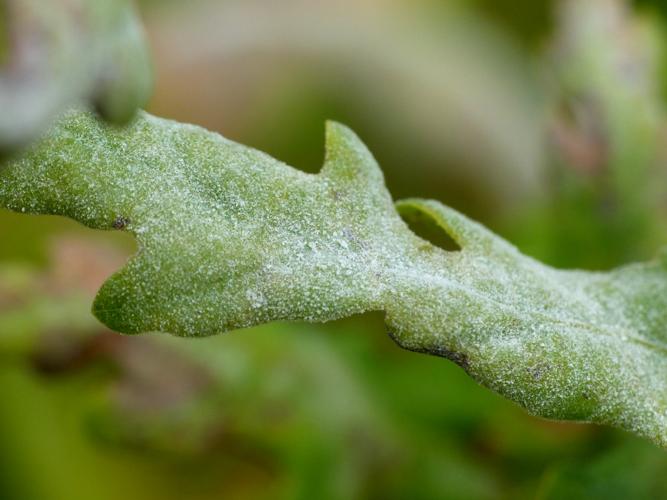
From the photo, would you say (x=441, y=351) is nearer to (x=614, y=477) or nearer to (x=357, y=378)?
(x=614, y=477)

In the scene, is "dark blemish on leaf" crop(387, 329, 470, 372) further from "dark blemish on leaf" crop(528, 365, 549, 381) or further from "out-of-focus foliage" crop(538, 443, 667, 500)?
"out-of-focus foliage" crop(538, 443, 667, 500)

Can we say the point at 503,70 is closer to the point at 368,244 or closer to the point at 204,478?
the point at 204,478

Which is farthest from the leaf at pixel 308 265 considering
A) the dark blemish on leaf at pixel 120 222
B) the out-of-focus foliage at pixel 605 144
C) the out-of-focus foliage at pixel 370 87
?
the out-of-focus foliage at pixel 370 87

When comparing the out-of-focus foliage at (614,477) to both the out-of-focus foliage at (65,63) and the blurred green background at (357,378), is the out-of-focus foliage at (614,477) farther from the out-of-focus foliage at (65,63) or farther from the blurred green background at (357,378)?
the out-of-focus foliage at (65,63)

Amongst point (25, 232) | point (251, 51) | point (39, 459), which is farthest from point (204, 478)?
point (251, 51)

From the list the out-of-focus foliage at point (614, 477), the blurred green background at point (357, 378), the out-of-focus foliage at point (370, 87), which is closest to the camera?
the out-of-focus foliage at point (614, 477)

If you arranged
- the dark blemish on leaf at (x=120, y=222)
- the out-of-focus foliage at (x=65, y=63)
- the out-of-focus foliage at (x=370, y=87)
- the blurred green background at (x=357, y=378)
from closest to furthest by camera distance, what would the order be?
the out-of-focus foliage at (x=65, y=63), the dark blemish on leaf at (x=120, y=222), the blurred green background at (x=357, y=378), the out-of-focus foliage at (x=370, y=87)

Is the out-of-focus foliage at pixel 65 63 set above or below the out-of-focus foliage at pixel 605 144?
below

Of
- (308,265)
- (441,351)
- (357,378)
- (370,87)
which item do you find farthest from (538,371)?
(370,87)
